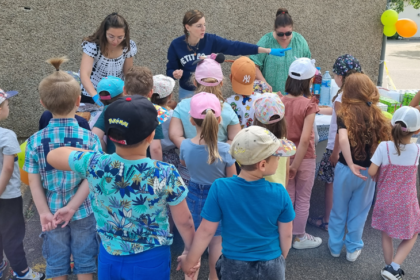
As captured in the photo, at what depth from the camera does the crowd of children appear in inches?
70.2

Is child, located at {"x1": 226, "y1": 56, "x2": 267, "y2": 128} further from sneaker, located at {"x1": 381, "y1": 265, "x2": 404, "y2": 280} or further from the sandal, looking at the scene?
sneaker, located at {"x1": 381, "y1": 265, "x2": 404, "y2": 280}

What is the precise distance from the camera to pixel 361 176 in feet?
9.86

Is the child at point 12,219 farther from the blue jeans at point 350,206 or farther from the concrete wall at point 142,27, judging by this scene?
the concrete wall at point 142,27

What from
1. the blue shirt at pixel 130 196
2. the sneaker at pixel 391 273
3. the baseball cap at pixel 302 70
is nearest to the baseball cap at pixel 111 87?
the blue shirt at pixel 130 196

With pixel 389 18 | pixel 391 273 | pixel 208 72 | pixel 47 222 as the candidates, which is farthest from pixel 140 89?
pixel 389 18

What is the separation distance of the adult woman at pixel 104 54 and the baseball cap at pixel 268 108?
4.94 ft

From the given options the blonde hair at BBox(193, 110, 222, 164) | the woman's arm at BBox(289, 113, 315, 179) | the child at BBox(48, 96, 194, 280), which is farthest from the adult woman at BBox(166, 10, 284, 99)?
the child at BBox(48, 96, 194, 280)

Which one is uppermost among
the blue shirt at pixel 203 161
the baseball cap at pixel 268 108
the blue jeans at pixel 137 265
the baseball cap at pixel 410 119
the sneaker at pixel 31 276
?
the baseball cap at pixel 268 108

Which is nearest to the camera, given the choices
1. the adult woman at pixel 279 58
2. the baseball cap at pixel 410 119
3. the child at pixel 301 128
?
the baseball cap at pixel 410 119

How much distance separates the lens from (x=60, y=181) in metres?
2.24

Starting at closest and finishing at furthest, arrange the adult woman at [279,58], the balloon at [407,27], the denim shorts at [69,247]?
1. the denim shorts at [69,247]
2. the adult woman at [279,58]
3. the balloon at [407,27]

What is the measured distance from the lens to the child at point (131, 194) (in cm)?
170

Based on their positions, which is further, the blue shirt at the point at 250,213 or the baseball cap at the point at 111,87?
the baseball cap at the point at 111,87

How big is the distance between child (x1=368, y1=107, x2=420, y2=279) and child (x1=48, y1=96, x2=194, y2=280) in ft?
5.57
